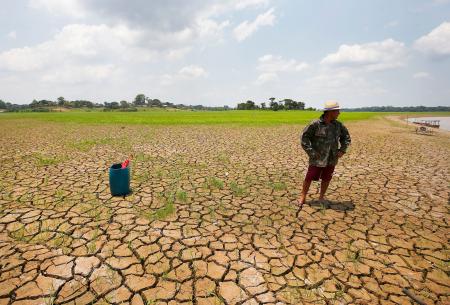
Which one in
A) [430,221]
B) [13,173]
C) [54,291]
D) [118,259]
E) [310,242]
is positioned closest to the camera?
[54,291]

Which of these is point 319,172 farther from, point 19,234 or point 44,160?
point 44,160

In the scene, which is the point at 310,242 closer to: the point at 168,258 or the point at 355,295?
the point at 355,295

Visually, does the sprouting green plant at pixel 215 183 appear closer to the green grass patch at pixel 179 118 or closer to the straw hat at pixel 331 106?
the straw hat at pixel 331 106

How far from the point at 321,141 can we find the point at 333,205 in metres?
1.48

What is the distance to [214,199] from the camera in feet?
18.0

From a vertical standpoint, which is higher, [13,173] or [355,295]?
[13,173]

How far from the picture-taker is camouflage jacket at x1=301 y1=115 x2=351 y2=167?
4707mm

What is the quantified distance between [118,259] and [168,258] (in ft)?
2.19

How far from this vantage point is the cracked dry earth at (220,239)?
113 inches

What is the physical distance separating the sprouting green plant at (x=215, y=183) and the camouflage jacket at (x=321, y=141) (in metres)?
2.45

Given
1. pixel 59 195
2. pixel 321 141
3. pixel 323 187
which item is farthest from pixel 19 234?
pixel 323 187

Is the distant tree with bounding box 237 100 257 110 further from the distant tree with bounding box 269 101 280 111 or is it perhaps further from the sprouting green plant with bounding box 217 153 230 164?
the sprouting green plant with bounding box 217 153 230 164

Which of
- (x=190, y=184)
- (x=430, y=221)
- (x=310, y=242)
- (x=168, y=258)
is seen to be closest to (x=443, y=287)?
(x=310, y=242)

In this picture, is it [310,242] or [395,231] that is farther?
[395,231]
